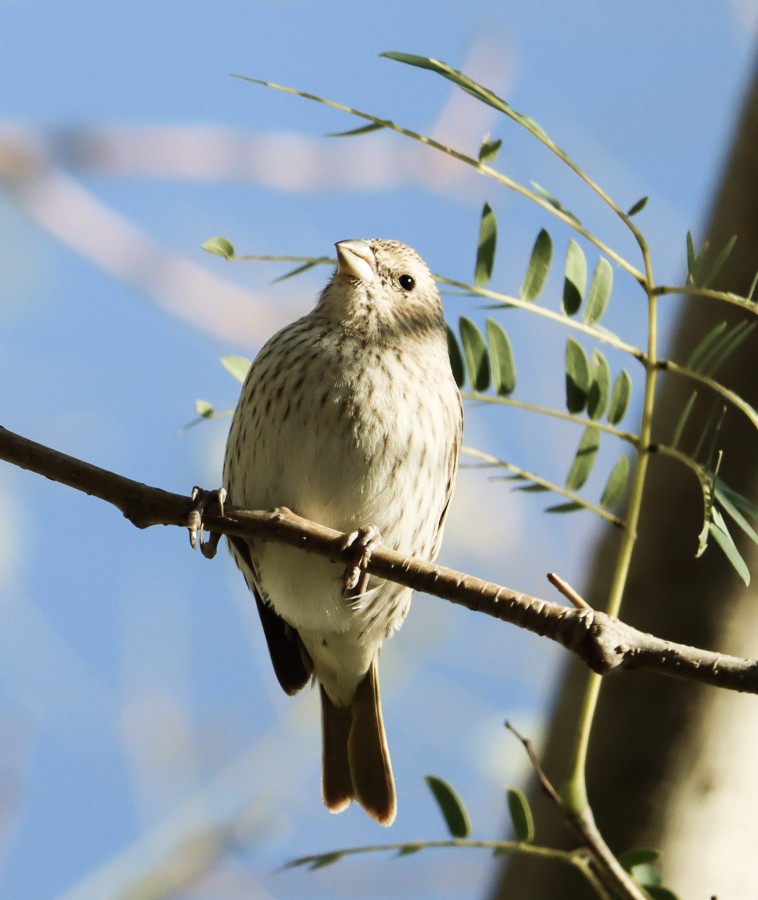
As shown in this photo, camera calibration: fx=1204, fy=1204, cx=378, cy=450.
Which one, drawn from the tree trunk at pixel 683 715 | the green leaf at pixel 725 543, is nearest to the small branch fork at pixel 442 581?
the green leaf at pixel 725 543

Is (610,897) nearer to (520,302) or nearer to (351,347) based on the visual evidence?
(520,302)

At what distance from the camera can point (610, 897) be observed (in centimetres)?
229

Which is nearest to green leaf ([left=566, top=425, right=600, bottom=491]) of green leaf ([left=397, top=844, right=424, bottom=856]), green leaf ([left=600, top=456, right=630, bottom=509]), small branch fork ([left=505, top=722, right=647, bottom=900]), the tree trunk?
green leaf ([left=600, top=456, right=630, bottom=509])

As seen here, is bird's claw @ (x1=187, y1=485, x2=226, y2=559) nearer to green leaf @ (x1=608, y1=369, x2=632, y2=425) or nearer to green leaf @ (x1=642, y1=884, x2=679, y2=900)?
green leaf @ (x1=608, y1=369, x2=632, y2=425)

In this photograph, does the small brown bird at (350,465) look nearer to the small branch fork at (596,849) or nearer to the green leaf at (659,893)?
the small branch fork at (596,849)

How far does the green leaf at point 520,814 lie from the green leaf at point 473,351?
0.96m

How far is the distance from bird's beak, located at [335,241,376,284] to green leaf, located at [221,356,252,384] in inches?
18.4

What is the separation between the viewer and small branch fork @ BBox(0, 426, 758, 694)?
6.42ft

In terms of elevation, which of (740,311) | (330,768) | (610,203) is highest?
(610,203)

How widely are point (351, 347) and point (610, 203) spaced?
1.15 m

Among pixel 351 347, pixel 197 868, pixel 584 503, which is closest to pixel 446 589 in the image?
pixel 584 503

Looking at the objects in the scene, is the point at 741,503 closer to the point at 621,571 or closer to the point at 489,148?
the point at 621,571

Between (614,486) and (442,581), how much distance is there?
662 mm

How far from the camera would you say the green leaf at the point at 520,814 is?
225 centimetres
